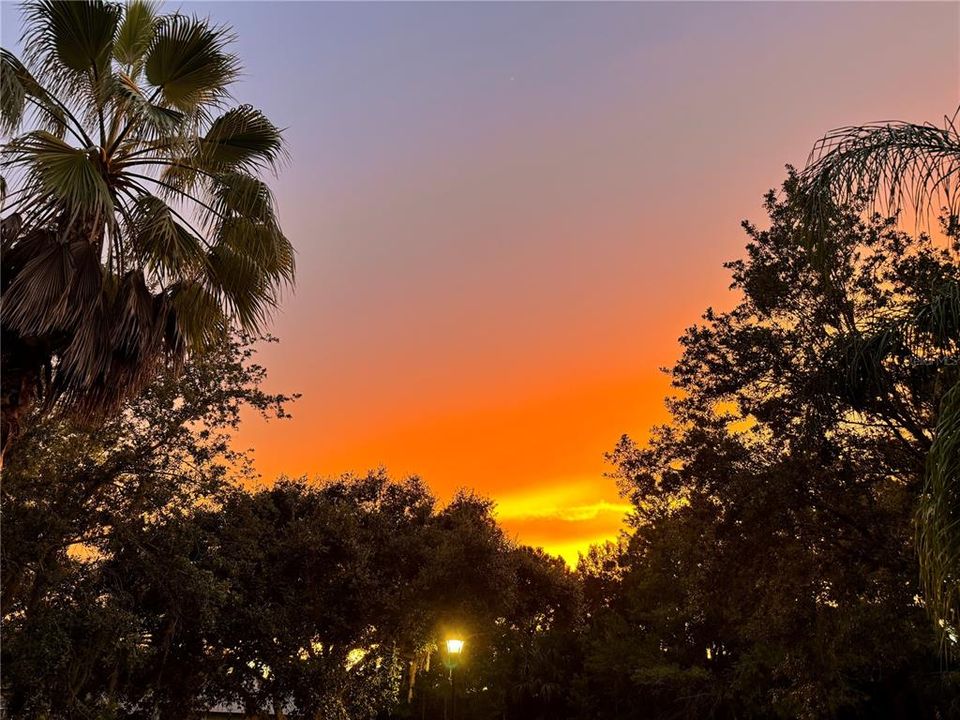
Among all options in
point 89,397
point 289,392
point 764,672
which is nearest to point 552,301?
point 289,392

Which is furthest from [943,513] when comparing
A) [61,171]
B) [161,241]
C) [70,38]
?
[70,38]

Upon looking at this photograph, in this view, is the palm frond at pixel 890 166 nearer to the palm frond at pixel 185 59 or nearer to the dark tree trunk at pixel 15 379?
the palm frond at pixel 185 59

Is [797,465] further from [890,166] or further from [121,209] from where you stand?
[121,209]

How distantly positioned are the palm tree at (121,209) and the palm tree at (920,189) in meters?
6.03

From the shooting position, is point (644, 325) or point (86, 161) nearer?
point (86, 161)

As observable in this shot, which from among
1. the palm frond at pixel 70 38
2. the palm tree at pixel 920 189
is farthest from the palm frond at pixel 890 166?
the palm frond at pixel 70 38

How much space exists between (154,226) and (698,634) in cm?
→ 3217

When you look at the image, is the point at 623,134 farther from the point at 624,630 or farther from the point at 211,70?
the point at 624,630

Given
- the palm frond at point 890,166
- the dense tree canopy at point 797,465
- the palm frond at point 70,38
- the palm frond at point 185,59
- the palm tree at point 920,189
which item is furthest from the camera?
the dense tree canopy at point 797,465

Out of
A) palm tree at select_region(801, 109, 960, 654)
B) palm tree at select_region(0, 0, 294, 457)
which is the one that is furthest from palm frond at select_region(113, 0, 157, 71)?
palm tree at select_region(801, 109, 960, 654)

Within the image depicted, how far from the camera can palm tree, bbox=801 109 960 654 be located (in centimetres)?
418

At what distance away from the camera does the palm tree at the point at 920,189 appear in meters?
4.18

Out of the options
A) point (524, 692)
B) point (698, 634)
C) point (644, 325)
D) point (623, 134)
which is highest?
point (623, 134)

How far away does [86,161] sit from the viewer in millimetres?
7027
